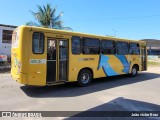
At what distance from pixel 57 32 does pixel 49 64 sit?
4.98ft

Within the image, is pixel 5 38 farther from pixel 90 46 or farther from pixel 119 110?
pixel 119 110

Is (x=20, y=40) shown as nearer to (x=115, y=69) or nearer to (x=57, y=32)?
(x=57, y=32)

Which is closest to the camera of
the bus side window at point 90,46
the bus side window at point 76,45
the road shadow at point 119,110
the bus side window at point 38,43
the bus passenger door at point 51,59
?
the road shadow at point 119,110

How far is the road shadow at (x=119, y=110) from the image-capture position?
6.26 m

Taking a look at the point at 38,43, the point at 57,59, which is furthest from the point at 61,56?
the point at 38,43

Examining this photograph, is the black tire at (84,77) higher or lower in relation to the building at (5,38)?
lower

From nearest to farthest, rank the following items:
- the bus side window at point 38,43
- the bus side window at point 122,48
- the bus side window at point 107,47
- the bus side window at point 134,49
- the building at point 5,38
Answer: the bus side window at point 38,43, the bus side window at point 107,47, the bus side window at point 122,48, the bus side window at point 134,49, the building at point 5,38

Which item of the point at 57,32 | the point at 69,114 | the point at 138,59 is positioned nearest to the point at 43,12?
the point at 138,59

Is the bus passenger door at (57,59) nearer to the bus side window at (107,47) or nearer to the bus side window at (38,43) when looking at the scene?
the bus side window at (38,43)

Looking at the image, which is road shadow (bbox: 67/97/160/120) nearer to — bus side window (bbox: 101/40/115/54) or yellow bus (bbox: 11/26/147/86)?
yellow bus (bbox: 11/26/147/86)

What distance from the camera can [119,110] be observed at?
6.90m

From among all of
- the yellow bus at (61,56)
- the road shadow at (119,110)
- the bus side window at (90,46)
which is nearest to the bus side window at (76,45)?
the yellow bus at (61,56)

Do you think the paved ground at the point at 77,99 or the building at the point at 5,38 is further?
the building at the point at 5,38

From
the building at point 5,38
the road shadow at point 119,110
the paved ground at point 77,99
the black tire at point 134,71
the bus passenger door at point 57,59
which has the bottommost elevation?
the road shadow at point 119,110
